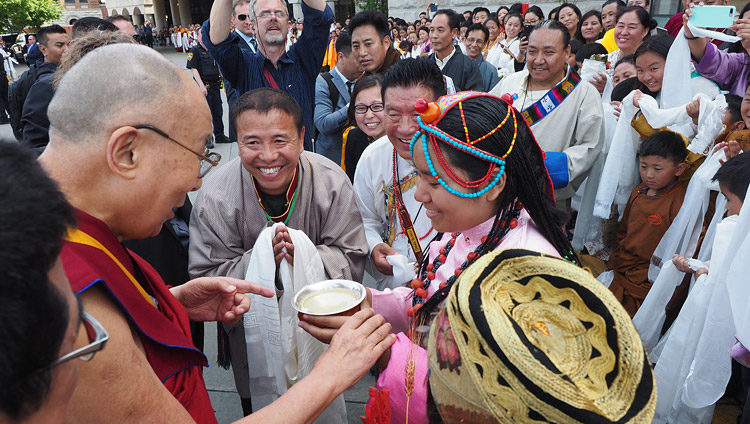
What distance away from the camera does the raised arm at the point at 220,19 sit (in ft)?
11.7

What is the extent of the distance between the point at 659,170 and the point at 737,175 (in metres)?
1.13

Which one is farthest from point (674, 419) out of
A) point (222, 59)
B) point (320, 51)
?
point (222, 59)

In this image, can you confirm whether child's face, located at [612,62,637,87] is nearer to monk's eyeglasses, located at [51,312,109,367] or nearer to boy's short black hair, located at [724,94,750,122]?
boy's short black hair, located at [724,94,750,122]

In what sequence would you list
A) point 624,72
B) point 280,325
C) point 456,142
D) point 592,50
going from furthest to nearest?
point 592,50 < point 624,72 < point 280,325 < point 456,142

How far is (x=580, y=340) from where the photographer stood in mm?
901

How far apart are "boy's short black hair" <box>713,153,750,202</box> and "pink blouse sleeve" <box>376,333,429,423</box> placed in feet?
6.86

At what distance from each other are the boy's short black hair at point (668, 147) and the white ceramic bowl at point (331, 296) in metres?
2.89

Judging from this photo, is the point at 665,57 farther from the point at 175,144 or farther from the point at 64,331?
the point at 64,331

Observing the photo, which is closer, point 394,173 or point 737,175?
point 737,175

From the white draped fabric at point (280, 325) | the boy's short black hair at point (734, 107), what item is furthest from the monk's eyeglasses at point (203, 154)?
the boy's short black hair at point (734, 107)

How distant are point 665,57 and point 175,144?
13.6ft

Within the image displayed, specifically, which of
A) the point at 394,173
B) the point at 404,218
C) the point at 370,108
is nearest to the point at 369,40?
the point at 370,108

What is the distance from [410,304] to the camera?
2.00 m

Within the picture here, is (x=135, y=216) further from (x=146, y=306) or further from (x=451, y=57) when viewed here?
(x=451, y=57)
